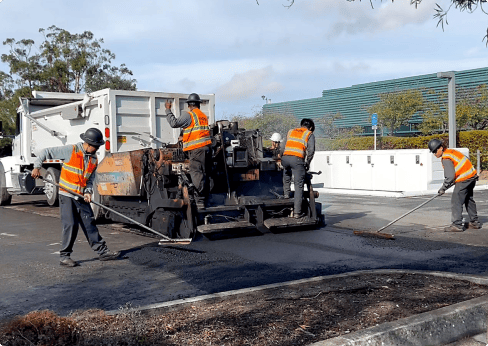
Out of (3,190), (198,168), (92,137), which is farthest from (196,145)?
(3,190)

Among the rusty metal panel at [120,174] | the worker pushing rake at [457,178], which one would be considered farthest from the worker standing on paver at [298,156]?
the rusty metal panel at [120,174]

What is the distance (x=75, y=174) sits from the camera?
7.15 meters

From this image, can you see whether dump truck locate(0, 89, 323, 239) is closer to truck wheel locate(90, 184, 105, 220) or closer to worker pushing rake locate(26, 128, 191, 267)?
truck wheel locate(90, 184, 105, 220)

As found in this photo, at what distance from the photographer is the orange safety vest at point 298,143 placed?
9617 mm

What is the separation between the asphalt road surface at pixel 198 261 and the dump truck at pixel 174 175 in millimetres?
325

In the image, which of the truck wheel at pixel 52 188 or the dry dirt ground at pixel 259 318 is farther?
the truck wheel at pixel 52 188

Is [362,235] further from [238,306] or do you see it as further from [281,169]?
[238,306]

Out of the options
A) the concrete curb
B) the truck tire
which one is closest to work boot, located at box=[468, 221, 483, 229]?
the concrete curb

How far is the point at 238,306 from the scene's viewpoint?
473cm

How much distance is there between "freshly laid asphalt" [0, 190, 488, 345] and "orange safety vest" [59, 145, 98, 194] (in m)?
0.98

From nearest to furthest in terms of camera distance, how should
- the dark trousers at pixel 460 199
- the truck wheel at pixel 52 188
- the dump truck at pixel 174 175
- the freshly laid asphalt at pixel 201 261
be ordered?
the freshly laid asphalt at pixel 201 261, the dump truck at pixel 174 175, the dark trousers at pixel 460 199, the truck wheel at pixel 52 188

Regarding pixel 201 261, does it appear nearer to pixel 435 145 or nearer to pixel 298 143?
pixel 298 143

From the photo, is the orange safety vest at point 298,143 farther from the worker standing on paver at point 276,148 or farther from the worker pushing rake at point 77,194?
the worker pushing rake at point 77,194

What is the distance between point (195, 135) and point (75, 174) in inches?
91.8
